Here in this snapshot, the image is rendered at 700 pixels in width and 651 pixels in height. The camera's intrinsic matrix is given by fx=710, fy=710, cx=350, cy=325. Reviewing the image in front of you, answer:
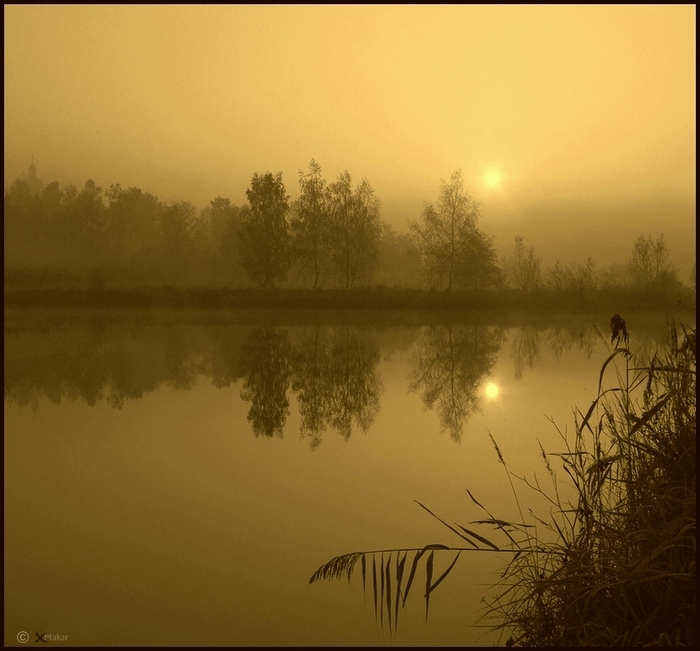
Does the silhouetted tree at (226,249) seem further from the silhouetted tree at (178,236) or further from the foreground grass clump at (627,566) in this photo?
the foreground grass clump at (627,566)

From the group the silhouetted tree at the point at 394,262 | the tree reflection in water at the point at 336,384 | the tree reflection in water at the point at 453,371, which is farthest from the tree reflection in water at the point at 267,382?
the silhouetted tree at the point at 394,262

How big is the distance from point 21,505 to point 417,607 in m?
3.55

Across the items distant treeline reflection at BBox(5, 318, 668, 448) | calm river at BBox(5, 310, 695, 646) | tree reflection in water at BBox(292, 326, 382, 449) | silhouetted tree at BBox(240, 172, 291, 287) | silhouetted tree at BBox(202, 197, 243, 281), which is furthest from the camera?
silhouetted tree at BBox(202, 197, 243, 281)

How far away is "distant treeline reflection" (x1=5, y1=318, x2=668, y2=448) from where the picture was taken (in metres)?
9.88

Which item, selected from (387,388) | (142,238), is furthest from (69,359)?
(142,238)

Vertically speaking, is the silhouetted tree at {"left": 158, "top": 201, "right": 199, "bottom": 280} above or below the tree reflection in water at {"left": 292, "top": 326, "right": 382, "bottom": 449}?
above

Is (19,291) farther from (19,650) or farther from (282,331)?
(19,650)

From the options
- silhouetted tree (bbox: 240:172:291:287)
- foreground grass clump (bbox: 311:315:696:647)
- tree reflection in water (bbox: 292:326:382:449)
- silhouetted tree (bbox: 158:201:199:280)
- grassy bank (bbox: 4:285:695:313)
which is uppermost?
silhouetted tree (bbox: 158:201:199:280)

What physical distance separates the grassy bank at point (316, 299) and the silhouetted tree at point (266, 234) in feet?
9.88

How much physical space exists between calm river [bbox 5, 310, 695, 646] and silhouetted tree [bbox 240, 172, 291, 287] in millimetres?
23933

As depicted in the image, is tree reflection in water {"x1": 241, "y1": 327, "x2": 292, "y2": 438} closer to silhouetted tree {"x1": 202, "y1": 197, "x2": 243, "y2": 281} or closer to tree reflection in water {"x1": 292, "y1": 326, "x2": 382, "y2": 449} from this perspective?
tree reflection in water {"x1": 292, "y1": 326, "x2": 382, "y2": 449}

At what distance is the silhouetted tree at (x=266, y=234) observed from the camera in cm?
3875

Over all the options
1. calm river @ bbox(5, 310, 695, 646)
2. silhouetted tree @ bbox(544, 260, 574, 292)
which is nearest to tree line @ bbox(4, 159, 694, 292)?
silhouetted tree @ bbox(544, 260, 574, 292)

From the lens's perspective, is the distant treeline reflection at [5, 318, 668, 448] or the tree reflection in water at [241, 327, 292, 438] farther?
the distant treeline reflection at [5, 318, 668, 448]
